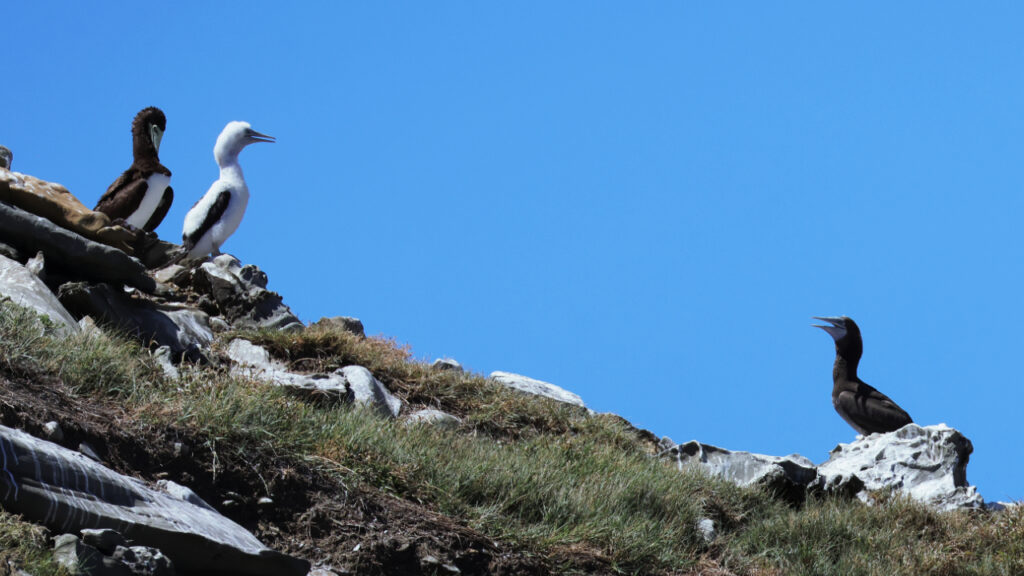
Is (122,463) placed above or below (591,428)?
below

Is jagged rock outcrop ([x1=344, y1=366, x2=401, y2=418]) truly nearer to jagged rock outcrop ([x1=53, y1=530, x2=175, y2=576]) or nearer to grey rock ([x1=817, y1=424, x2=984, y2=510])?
grey rock ([x1=817, y1=424, x2=984, y2=510])

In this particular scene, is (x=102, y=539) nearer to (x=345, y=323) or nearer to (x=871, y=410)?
(x=345, y=323)

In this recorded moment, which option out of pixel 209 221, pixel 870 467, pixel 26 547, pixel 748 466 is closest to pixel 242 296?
pixel 209 221

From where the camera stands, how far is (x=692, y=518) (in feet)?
27.4

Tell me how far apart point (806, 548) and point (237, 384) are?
4.09 metres

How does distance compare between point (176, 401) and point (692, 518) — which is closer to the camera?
point (176, 401)

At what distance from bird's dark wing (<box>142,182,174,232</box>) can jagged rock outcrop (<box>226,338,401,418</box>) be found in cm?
417

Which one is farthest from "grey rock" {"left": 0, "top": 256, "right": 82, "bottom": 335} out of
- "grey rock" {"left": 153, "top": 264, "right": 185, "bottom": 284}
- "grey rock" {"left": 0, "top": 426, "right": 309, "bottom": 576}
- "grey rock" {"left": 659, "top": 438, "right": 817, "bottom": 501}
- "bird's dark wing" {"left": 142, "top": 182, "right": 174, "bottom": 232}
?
"grey rock" {"left": 659, "top": 438, "right": 817, "bottom": 501}

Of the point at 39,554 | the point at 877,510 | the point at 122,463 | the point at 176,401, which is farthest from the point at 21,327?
the point at 877,510

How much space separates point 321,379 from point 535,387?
3.36 m

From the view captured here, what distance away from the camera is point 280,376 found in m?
9.26

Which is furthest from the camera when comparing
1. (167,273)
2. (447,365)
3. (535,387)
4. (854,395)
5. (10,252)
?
(854,395)

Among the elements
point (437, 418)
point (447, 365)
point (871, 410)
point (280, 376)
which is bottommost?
point (280, 376)

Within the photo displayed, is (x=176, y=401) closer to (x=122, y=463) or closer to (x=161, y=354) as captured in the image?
(x=122, y=463)
